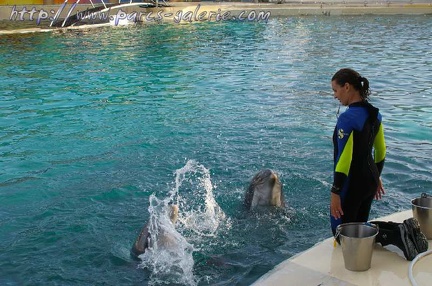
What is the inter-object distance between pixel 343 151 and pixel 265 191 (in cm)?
215

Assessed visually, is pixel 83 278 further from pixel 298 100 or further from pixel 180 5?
pixel 180 5

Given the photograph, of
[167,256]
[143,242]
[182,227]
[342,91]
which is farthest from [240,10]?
[342,91]

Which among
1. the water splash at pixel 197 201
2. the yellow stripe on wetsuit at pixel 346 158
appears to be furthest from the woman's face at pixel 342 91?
the water splash at pixel 197 201

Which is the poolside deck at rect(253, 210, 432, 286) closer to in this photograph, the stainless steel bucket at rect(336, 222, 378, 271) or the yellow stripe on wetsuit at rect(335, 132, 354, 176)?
the stainless steel bucket at rect(336, 222, 378, 271)

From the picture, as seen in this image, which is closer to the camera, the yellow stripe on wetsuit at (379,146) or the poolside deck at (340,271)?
the poolside deck at (340,271)

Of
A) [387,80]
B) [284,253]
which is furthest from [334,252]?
[387,80]

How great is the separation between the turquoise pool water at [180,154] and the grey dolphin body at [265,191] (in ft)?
0.54

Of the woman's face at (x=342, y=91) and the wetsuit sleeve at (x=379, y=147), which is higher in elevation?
the woman's face at (x=342, y=91)

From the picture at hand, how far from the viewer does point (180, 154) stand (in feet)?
29.3

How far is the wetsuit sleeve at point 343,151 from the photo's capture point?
4320 millimetres

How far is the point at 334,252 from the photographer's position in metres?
4.54

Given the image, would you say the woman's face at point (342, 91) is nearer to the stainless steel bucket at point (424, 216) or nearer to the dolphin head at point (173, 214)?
the stainless steel bucket at point (424, 216)

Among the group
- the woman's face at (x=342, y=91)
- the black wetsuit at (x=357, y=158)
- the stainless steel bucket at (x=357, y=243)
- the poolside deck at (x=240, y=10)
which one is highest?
the poolside deck at (x=240, y=10)

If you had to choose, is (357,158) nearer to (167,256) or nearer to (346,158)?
(346,158)
